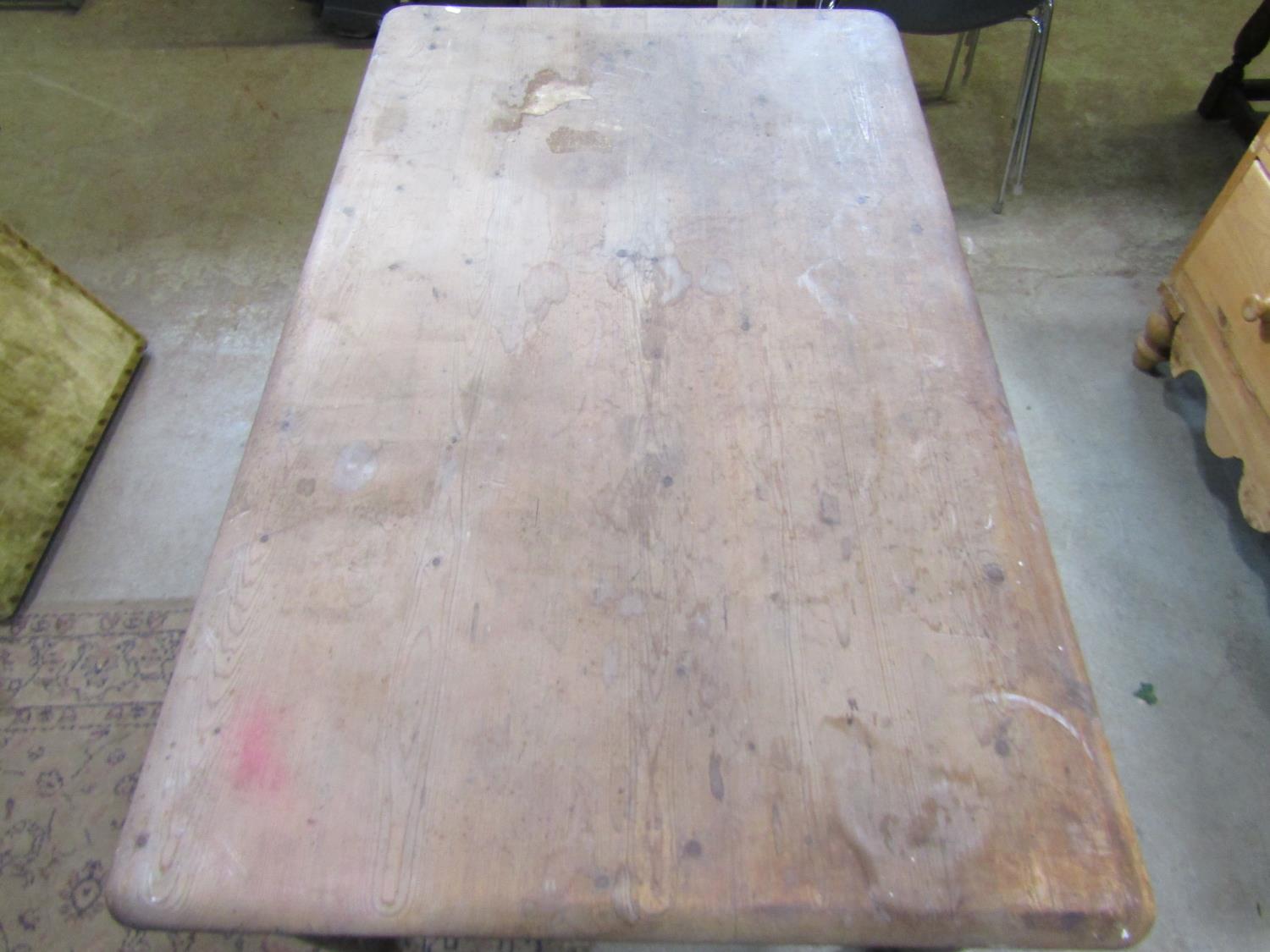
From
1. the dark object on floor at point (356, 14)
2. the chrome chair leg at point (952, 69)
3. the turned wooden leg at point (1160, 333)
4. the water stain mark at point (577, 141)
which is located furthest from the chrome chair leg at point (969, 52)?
the dark object on floor at point (356, 14)

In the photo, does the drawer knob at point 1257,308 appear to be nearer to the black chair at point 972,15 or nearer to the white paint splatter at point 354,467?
the black chair at point 972,15

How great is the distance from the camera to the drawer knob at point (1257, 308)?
1.13 m

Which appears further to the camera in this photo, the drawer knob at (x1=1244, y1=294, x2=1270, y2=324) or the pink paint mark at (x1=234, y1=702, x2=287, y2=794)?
the drawer knob at (x1=1244, y1=294, x2=1270, y2=324)

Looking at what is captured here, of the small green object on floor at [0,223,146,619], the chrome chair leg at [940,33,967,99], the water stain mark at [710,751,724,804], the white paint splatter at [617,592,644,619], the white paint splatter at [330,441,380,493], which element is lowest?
the small green object on floor at [0,223,146,619]

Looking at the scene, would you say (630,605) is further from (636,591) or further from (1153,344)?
(1153,344)

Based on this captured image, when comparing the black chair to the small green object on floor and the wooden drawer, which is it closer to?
the wooden drawer

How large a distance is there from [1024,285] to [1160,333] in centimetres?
33

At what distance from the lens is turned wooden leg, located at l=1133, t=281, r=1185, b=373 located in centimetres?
145

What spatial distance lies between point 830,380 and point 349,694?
20.8 inches

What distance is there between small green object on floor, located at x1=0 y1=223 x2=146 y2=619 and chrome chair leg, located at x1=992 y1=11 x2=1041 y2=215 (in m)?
1.97

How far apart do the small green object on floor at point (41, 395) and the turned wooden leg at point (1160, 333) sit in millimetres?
2032

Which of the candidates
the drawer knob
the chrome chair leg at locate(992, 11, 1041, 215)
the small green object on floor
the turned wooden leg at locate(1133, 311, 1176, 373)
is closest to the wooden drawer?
the drawer knob

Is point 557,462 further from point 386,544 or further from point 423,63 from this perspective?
point 423,63

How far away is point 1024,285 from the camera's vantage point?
178 cm
